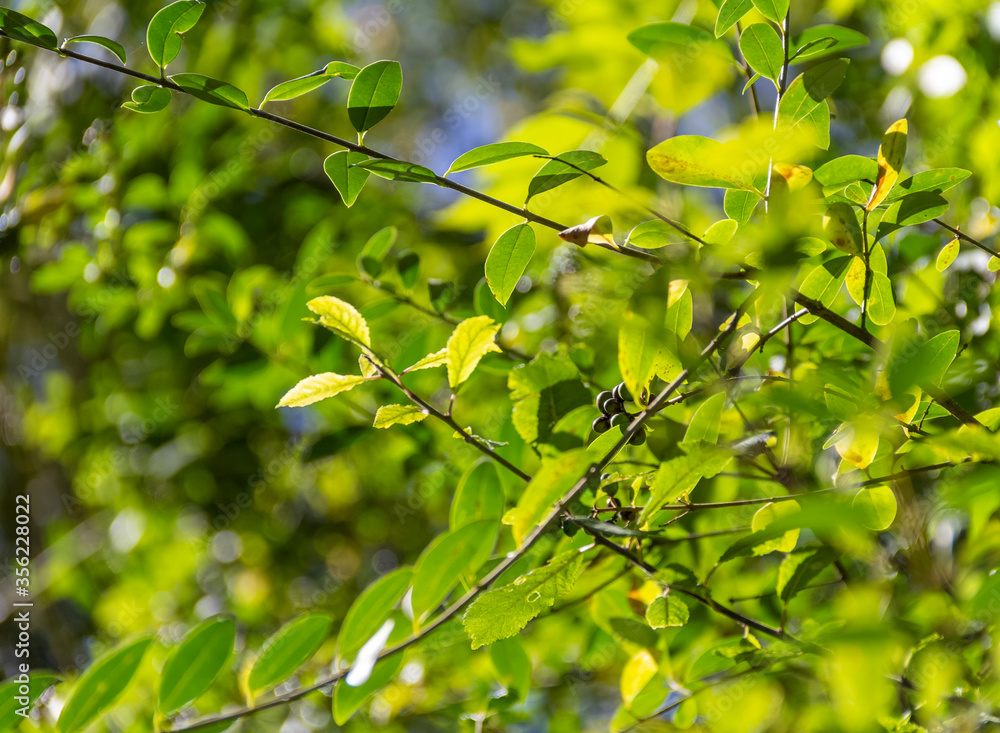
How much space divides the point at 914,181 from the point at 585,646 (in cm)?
61

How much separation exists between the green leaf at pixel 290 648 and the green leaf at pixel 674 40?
0.62m

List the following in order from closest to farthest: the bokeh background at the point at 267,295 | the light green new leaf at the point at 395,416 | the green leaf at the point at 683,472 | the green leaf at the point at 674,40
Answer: the green leaf at the point at 683,472 < the light green new leaf at the point at 395,416 < the green leaf at the point at 674,40 < the bokeh background at the point at 267,295

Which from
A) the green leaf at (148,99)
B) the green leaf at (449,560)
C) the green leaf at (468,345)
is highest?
the green leaf at (148,99)

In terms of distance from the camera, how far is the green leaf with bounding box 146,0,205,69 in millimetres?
546

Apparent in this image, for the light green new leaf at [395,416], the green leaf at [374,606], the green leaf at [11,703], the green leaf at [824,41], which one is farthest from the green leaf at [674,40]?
the green leaf at [11,703]

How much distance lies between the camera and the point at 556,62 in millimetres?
1299

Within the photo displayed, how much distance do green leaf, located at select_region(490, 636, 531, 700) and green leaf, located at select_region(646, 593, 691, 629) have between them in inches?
9.9

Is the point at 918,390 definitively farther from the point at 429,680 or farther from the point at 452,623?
the point at 429,680

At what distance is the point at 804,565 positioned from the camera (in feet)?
1.98

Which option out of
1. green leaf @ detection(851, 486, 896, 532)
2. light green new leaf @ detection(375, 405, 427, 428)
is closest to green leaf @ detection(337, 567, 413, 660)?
light green new leaf @ detection(375, 405, 427, 428)

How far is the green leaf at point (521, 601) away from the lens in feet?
1.56

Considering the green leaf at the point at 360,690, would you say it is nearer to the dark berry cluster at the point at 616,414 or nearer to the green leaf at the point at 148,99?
the dark berry cluster at the point at 616,414

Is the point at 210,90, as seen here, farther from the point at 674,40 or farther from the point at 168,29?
the point at 674,40

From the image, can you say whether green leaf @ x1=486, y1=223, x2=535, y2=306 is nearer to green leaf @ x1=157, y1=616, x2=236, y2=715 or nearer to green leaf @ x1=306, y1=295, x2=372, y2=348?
green leaf @ x1=306, y1=295, x2=372, y2=348
